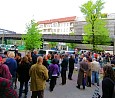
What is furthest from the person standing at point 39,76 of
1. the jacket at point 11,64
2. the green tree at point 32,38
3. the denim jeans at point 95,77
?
the green tree at point 32,38

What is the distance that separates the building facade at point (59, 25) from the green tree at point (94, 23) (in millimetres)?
93463

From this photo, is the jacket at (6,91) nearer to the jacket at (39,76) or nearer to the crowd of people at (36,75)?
the crowd of people at (36,75)

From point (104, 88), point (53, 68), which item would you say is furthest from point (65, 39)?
point (104, 88)

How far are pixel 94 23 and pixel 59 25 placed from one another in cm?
10883

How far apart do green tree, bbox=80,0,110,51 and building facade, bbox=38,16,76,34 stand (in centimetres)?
9346

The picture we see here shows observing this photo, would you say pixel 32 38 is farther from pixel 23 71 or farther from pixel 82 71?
pixel 23 71

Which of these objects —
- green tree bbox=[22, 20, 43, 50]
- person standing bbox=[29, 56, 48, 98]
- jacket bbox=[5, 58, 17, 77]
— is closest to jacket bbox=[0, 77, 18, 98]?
person standing bbox=[29, 56, 48, 98]

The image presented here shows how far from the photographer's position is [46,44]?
430ft

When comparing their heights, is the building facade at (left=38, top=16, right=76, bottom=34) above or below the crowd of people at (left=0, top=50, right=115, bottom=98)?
above

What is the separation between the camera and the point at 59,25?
151500 millimetres

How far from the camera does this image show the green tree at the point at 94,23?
41.7 m

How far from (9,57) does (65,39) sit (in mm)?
69976

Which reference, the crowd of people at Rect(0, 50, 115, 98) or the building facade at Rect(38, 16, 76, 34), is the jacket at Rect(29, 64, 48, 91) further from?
the building facade at Rect(38, 16, 76, 34)

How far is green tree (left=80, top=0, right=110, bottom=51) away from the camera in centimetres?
4172
